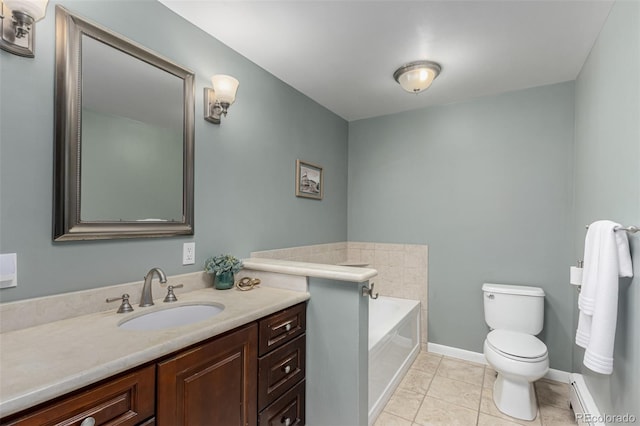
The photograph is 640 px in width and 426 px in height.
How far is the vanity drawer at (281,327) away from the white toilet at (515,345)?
4.51 feet

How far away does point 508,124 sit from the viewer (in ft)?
8.70

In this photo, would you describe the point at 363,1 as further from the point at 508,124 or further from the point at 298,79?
the point at 508,124

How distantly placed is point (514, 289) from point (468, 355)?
80 centimetres

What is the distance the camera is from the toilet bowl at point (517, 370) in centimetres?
192

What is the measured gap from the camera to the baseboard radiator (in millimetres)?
1635

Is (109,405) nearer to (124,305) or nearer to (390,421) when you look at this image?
(124,305)

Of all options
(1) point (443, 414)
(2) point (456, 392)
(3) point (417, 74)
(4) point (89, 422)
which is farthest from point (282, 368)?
(3) point (417, 74)

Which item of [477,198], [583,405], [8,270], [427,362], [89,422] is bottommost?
[427,362]

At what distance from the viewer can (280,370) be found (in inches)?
61.1

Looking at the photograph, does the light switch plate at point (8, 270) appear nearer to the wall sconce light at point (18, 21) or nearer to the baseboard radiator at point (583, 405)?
the wall sconce light at point (18, 21)

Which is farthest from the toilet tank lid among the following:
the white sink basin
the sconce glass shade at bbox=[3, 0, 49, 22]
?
the sconce glass shade at bbox=[3, 0, 49, 22]

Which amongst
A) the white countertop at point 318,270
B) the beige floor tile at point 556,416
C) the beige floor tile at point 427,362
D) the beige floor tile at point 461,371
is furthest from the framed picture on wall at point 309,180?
the beige floor tile at point 556,416

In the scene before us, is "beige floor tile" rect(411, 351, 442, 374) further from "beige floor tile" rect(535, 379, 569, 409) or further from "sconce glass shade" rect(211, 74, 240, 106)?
"sconce glass shade" rect(211, 74, 240, 106)

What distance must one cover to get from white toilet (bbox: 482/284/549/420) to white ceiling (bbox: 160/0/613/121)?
5.63ft
